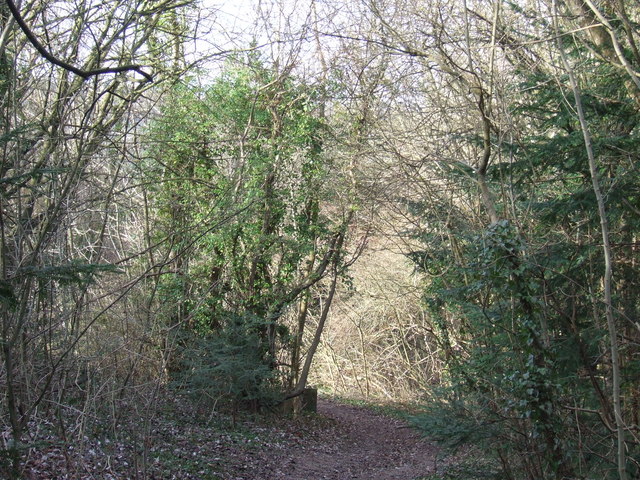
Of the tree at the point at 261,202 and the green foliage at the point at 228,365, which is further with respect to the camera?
the tree at the point at 261,202

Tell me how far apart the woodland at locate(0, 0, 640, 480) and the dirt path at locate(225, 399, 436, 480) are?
1.22 meters

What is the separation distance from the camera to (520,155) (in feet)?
23.0

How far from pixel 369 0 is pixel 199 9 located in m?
1.98

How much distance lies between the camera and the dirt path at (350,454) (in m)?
9.20

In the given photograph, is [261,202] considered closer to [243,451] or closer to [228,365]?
[228,365]

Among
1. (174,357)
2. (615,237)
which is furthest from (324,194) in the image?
(615,237)

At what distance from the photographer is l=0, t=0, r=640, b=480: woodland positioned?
17.6 feet

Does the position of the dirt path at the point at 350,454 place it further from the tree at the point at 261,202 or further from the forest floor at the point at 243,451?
the tree at the point at 261,202

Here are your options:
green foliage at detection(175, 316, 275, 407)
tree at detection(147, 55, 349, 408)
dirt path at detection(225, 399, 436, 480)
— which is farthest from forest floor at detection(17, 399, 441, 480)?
tree at detection(147, 55, 349, 408)

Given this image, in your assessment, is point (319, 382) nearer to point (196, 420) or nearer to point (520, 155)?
point (196, 420)

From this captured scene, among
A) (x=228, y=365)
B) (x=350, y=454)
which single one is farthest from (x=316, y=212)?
(x=350, y=454)

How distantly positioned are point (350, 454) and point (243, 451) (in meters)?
2.71

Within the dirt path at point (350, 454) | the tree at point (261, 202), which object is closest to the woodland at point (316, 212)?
the tree at point (261, 202)

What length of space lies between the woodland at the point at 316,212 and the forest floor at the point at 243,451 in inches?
5.3
